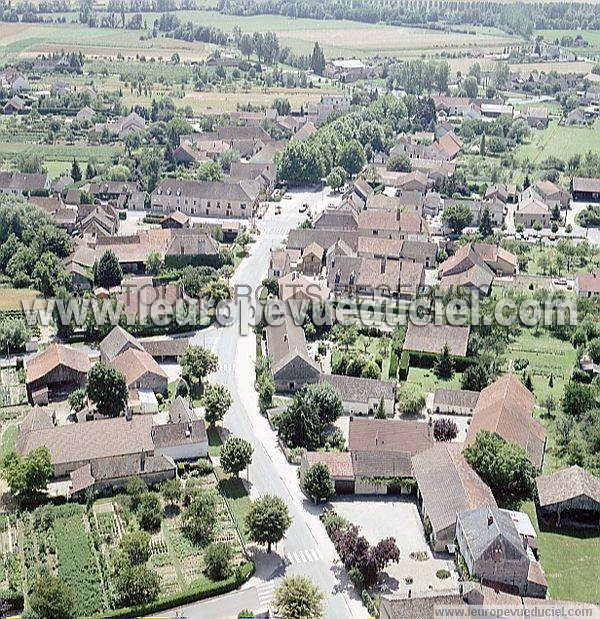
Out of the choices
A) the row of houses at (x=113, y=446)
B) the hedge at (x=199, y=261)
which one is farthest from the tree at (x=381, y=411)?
the hedge at (x=199, y=261)

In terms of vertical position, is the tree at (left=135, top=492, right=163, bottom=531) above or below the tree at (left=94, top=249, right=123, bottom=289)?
below

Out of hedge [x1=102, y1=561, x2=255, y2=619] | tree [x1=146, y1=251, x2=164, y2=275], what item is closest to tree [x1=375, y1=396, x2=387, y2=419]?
hedge [x1=102, y1=561, x2=255, y2=619]

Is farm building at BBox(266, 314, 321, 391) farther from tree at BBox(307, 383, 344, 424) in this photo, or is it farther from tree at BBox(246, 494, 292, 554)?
tree at BBox(246, 494, 292, 554)

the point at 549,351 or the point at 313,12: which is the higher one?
the point at 313,12

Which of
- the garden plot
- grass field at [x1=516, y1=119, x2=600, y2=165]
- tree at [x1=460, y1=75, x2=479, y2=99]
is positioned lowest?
the garden plot

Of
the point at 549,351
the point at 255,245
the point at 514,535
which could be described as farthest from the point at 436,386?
the point at 255,245

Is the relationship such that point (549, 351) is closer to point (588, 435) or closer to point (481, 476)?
point (588, 435)

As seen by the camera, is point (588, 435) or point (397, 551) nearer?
point (397, 551)

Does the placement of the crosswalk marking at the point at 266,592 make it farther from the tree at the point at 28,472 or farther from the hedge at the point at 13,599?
the tree at the point at 28,472
